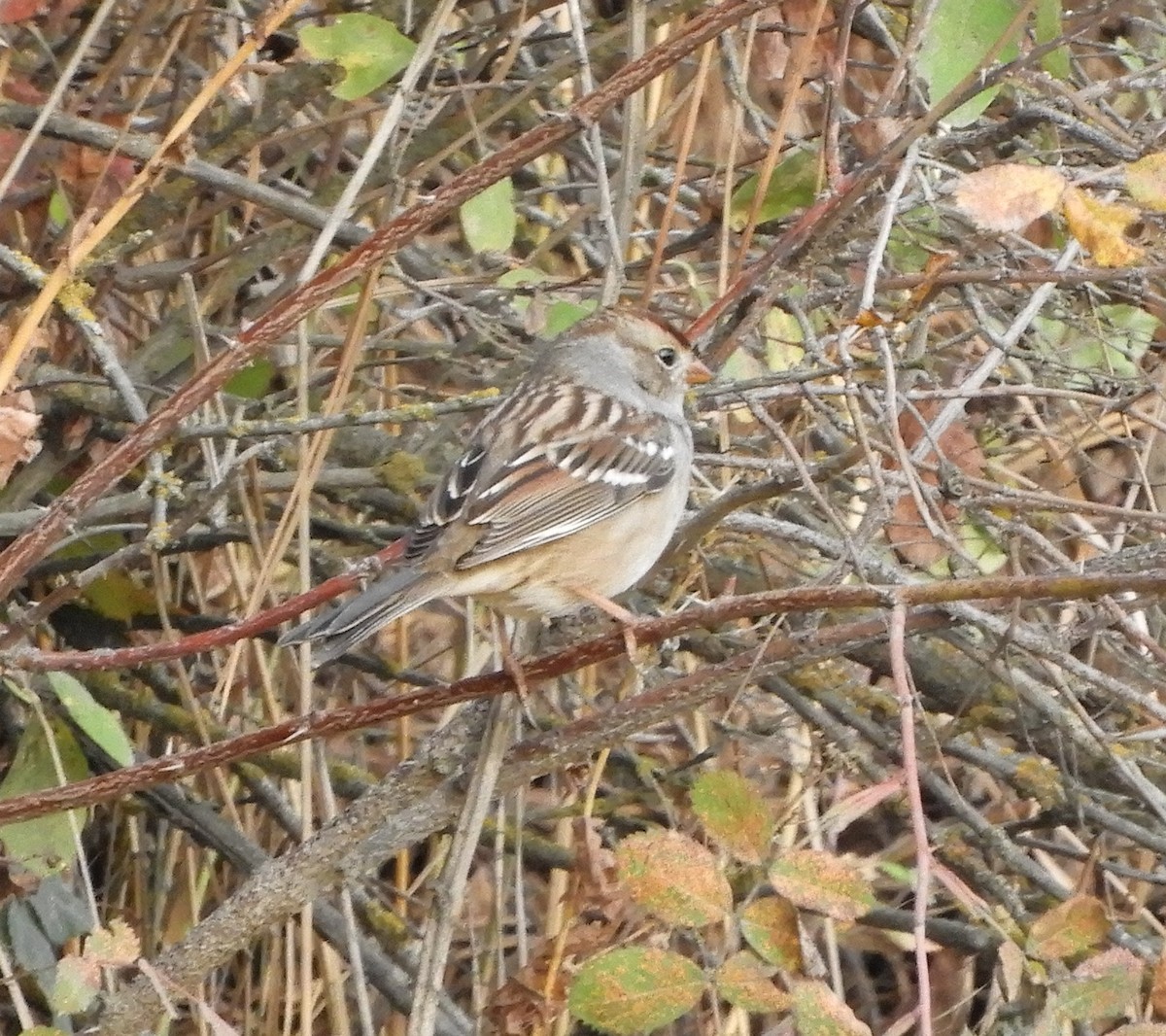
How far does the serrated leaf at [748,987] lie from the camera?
136 cm

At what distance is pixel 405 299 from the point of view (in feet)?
11.4

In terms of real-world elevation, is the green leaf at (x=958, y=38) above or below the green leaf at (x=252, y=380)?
above

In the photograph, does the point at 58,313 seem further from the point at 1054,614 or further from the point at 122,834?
the point at 1054,614

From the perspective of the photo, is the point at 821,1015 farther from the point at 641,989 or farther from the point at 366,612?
the point at 366,612

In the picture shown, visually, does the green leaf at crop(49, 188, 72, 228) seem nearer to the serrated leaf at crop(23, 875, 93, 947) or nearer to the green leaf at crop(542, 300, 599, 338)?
the green leaf at crop(542, 300, 599, 338)

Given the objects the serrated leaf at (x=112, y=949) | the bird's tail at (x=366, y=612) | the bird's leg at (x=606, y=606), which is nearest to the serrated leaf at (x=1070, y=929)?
the bird's leg at (x=606, y=606)

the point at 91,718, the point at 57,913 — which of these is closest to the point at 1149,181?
the point at 91,718

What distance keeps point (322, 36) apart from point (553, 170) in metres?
1.31

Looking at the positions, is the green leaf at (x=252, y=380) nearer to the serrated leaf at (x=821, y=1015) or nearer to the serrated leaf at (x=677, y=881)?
the serrated leaf at (x=677, y=881)

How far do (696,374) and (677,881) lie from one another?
1.31 m

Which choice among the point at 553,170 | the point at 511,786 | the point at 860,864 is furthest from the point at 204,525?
the point at 860,864

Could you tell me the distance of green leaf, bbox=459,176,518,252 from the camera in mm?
2393

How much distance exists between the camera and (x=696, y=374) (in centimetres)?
264

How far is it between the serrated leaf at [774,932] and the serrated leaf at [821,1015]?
0.26 ft
